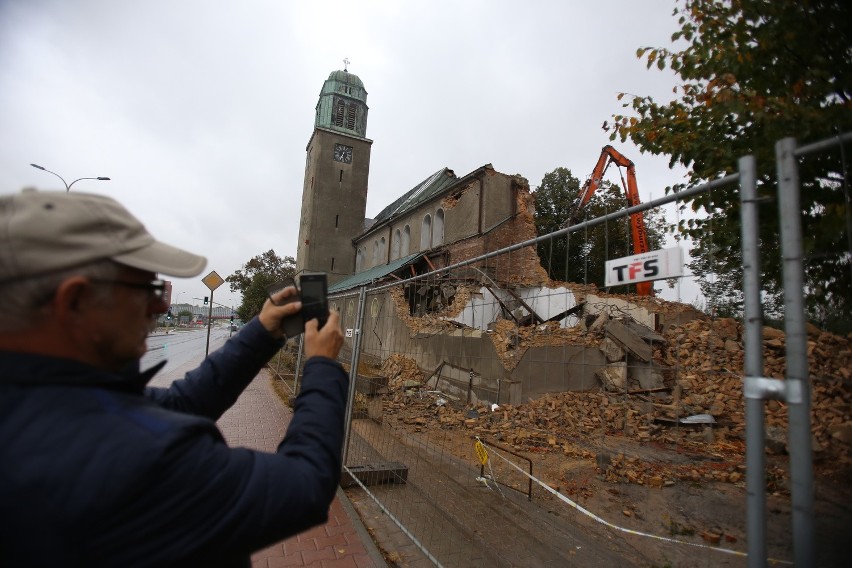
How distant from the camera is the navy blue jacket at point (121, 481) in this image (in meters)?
0.82

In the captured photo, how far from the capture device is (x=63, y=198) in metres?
1.02

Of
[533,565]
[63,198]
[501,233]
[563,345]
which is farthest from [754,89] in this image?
[501,233]

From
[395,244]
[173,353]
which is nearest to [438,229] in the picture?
[395,244]

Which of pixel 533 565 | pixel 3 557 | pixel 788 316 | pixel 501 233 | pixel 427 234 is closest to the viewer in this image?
pixel 3 557

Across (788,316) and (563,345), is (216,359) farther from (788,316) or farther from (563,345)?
(563,345)

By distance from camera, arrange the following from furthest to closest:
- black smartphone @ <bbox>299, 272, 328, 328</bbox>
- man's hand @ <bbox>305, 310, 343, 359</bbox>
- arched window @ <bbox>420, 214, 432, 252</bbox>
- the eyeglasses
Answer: arched window @ <bbox>420, 214, 432, 252</bbox> → black smartphone @ <bbox>299, 272, 328, 328</bbox> → man's hand @ <bbox>305, 310, 343, 359</bbox> → the eyeglasses

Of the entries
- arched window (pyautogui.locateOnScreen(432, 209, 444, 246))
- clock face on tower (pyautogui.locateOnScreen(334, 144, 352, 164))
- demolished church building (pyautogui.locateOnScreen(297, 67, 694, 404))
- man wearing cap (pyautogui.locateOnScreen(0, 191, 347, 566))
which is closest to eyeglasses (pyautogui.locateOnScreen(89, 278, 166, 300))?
man wearing cap (pyautogui.locateOnScreen(0, 191, 347, 566))

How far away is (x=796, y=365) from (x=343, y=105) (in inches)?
1609

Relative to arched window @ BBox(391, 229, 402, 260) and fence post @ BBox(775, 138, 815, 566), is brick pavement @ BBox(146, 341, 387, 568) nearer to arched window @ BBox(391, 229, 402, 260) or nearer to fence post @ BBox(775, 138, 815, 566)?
fence post @ BBox(775, 138, 815, 566)

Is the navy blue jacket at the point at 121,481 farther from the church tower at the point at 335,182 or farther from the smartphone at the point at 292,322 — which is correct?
the church tower at the point at 335,182

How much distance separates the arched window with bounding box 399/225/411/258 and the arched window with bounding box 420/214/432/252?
5.87 feet

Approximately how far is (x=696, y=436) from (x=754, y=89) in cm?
400

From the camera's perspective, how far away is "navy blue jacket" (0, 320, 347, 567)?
82cm

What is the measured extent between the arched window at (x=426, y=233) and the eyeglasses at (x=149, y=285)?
22948mm
